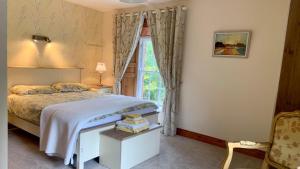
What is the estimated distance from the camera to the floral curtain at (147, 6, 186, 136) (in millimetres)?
3965

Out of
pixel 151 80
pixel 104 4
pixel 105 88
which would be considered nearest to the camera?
pixel 104 4

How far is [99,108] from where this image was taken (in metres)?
2.92

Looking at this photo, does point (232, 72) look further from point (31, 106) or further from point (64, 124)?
point (31, 106)

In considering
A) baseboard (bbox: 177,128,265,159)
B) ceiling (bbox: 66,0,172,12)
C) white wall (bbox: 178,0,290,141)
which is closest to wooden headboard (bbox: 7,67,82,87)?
ceiling (bbox: 66,0,172,12)

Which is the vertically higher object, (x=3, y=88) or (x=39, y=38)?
(x=39, y=38)

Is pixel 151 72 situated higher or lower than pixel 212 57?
lower

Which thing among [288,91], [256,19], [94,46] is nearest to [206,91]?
[256,19]

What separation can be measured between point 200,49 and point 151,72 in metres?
1.31

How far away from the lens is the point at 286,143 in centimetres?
192

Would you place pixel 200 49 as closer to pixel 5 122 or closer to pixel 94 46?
pixel 94 46

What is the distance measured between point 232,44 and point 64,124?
2750 millimetres

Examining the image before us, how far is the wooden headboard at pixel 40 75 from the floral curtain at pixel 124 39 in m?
0.91

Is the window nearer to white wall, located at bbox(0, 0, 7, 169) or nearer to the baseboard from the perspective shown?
the baseboard

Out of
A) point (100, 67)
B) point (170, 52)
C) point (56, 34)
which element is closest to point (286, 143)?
point (170, 52)
